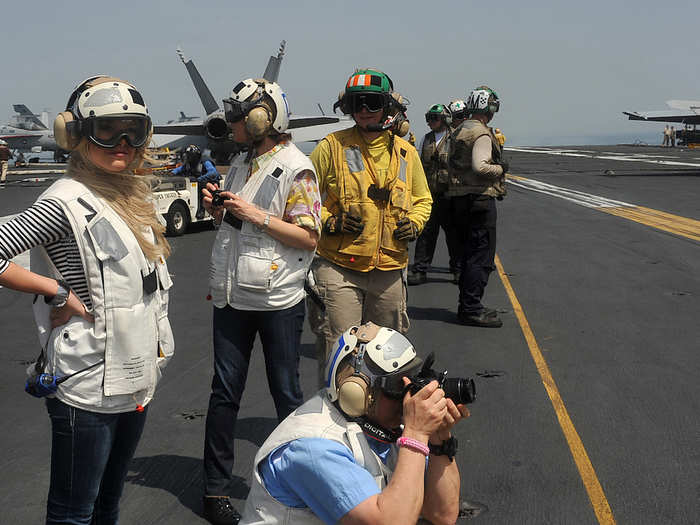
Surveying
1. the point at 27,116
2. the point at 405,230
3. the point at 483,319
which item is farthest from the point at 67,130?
the point at 27,116

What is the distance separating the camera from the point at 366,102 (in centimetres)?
434

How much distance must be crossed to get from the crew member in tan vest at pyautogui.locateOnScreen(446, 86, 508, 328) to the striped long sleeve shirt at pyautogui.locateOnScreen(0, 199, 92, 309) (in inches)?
206

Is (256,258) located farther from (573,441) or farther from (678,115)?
(678,115)

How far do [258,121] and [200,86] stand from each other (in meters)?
45.7

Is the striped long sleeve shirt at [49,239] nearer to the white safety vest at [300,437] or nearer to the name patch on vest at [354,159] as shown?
the white safety vest at [300,437]

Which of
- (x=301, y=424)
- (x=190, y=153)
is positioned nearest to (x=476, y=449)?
(x=301, y=424)

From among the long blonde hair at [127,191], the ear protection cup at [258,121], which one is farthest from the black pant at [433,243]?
the long blonde hair at [127,191]

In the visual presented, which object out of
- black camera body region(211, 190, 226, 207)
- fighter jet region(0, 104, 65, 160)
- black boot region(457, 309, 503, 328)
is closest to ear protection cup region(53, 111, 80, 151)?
black camera body region(211, 190, 226, 207)

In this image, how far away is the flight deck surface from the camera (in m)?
4.16

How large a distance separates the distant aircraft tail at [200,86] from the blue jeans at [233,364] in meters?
45.0

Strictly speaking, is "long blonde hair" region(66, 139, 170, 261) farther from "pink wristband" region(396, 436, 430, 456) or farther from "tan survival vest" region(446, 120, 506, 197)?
"tan survival vest" region(446, 120, 506, 197)

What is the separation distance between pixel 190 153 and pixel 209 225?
6.25 metres

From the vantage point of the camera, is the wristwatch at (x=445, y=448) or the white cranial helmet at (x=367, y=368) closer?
the white cranial helmet at (x=367, y=368)

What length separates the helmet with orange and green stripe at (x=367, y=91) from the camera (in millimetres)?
4285
